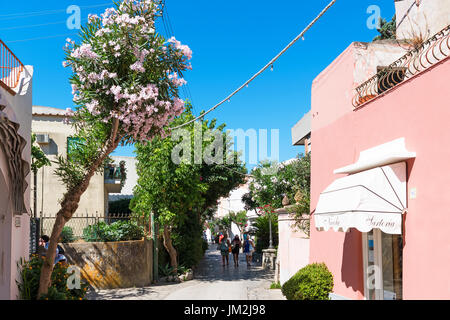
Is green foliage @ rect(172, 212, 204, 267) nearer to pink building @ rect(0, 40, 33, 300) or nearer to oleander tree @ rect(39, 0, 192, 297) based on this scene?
pink building @ rect(0, 40, 33, 300)

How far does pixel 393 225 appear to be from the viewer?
7.45m

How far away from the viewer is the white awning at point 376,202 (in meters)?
7.39

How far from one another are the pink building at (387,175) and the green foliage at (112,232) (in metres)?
7.30

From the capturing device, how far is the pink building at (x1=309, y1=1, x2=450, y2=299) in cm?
675

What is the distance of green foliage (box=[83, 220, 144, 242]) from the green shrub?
6949mm

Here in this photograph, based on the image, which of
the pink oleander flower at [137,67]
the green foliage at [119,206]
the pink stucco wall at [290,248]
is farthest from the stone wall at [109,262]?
the green foliage at [119,206]

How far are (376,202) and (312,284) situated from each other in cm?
367

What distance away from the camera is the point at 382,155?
7.92 m

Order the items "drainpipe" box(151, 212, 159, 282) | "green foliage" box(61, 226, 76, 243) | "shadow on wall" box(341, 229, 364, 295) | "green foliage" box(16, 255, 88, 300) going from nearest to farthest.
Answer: "green foliage" box(16, 255, 88, 300)
"shadow on wall" box(341, 229, 364, 295)
"green foliage" box(61, 226, 76, 243)
"drainpipe" box(151, 212, 159, 282)

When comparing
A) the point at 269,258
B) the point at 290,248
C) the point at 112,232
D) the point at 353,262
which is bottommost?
the point at 269,258

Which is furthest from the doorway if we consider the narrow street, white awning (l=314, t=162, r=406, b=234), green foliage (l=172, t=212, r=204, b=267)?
green foliage (l=172, t=212, r=204, b=267)

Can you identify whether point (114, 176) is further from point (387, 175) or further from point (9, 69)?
point (387, 175)

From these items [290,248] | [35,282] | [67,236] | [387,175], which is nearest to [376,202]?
[387,175]

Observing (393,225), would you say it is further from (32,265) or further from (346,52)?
(32,265)
